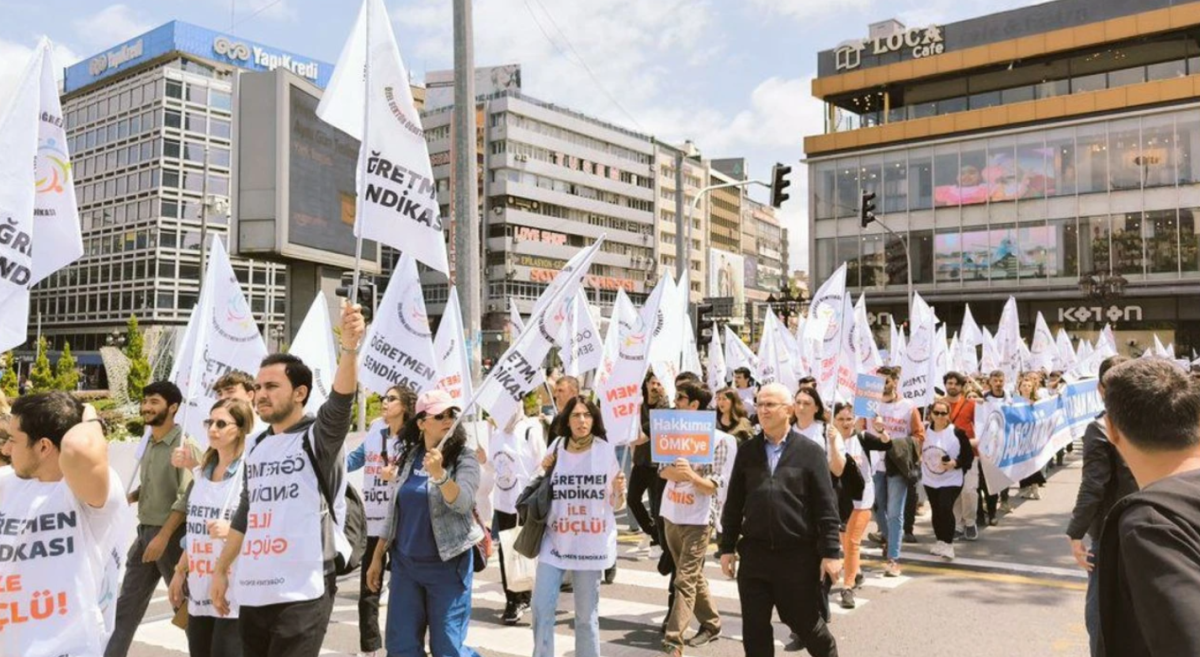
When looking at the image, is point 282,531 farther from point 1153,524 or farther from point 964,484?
point 964,484

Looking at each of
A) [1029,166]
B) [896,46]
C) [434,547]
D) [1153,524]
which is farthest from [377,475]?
[896,46]

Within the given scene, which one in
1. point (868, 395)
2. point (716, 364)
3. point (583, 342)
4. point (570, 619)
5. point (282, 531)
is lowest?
point (570, 619)

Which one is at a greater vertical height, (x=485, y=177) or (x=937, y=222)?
(x=485, y=177)

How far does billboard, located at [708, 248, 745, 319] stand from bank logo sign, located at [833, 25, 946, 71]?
169 feet

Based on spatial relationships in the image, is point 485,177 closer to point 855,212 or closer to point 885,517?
point 855,212

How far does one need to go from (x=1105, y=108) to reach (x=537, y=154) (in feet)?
172

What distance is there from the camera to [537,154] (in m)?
88.9

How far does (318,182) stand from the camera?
2069cm

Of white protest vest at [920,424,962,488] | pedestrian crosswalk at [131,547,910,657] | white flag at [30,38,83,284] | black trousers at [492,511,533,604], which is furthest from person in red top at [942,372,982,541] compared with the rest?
white flag at [30,38,83,284]

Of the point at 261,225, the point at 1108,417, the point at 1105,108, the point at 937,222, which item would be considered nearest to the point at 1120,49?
the point at 1105,108

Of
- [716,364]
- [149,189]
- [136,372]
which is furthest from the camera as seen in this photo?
[149,189]

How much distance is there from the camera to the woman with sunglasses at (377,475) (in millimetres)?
6191

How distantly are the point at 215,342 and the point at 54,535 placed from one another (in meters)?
3.92

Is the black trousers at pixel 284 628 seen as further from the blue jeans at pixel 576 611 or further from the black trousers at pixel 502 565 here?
the black trousers at pixel 502 565
